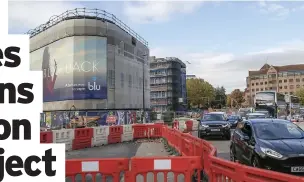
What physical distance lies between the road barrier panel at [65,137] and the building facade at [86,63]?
27.2 m

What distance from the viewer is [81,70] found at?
152 ft

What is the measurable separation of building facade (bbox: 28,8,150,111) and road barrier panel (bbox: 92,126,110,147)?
24588 millimetres

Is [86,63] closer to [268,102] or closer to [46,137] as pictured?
[268,102]

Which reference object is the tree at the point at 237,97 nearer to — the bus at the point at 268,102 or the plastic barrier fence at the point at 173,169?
the bus at the point at 268,102

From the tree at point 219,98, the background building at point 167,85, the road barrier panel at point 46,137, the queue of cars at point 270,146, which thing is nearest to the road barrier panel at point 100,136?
the road barrier panel at point 46,137

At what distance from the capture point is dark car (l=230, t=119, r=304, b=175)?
840 cm

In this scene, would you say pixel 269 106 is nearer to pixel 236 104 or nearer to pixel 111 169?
pixel 111 169

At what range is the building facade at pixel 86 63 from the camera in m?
45.9

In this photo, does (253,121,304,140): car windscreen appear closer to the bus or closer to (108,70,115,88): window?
the bus

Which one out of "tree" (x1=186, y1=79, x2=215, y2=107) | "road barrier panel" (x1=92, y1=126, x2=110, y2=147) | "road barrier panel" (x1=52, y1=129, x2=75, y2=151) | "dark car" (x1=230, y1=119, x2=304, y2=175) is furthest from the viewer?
"tree" (x1=186, y1=79, x2=215, y2=107)

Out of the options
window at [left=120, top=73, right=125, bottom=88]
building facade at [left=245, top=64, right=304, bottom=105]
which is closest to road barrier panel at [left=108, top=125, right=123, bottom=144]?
window at [left=120, top=73, right=125, bottom=88]

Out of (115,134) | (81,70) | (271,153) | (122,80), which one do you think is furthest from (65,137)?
(122,80)

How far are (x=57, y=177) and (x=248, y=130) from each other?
7.42 meters

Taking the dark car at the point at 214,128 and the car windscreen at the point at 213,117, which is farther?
the car windscreen at the point at 213,117
